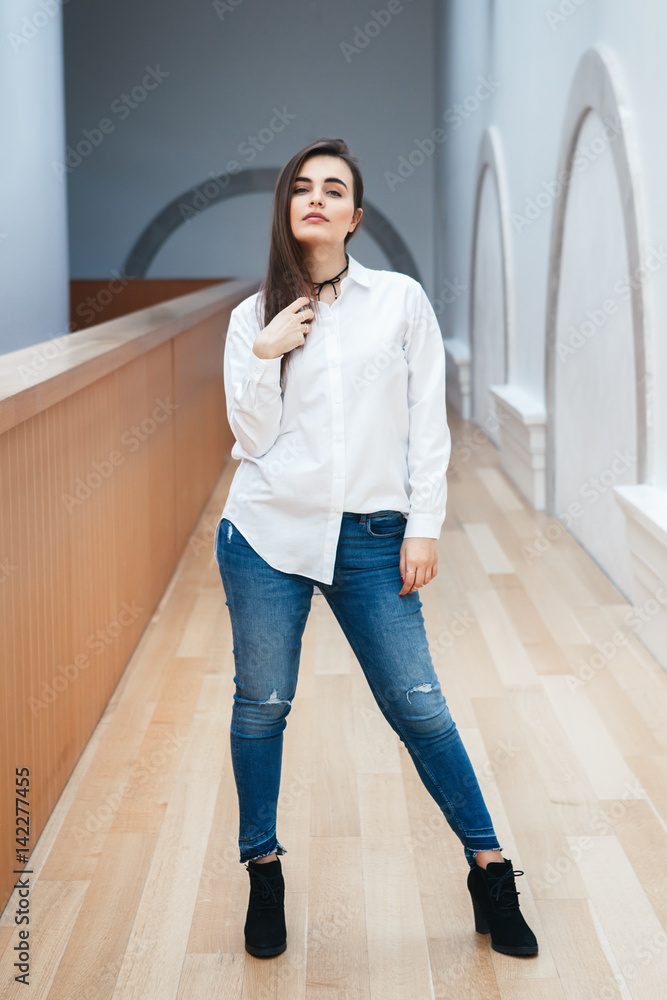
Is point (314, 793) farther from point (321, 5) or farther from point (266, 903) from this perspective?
point (321, 5)

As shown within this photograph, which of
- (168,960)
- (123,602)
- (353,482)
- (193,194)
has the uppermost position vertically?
(193,194)

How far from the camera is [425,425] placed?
70.7 inches

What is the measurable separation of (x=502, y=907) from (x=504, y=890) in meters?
0.04

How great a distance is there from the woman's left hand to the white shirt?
0.05 ft

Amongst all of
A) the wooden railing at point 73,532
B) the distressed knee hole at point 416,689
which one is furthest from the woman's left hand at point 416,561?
the wooden railing at point 73,532

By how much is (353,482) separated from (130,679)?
5.89 feet

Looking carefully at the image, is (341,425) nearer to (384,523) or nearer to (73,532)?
(384,523)

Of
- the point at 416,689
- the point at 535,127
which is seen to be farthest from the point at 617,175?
the point at 416,689

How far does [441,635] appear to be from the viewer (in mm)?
3713

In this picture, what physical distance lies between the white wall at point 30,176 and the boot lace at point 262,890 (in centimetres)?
357

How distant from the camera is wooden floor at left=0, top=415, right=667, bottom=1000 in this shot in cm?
189

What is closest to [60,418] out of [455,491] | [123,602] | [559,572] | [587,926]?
[123,602]

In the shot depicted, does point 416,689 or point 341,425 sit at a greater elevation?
point 341,425

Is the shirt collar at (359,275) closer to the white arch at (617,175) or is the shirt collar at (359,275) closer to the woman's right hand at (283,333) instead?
the woman's right hand at (283,333)
